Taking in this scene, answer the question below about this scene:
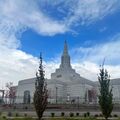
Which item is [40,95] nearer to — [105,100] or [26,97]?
[105,100]

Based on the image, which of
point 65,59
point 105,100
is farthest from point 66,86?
point 105,100

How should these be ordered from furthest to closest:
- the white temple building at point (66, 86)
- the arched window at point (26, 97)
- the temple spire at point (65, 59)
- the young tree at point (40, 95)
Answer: the temple spire at point (65, 59) → the white temple building at point (66, 86) → the arched window at point (26, 97) → the young tree at point (40, 95)

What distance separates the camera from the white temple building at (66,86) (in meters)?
114

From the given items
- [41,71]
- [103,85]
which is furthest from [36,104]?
[103,85]

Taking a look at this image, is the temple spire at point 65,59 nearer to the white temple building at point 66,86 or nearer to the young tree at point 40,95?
the white temple building at point 66,86

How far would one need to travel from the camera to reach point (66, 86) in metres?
124

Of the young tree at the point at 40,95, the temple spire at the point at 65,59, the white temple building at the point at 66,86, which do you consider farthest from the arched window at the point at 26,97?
the young tree at the point at 40,95

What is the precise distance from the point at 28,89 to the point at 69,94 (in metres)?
21.1

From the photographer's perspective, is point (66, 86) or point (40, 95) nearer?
point (40, 95)

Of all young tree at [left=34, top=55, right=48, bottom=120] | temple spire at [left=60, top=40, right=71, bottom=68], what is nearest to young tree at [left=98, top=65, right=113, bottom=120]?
young tree at [left=34, top=55, right=48, bottom=120]

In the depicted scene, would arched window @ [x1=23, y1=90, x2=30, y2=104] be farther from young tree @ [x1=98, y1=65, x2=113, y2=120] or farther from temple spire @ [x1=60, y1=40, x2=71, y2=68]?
young tree @ [x1=98, y1=65, x2=113, y2=120]

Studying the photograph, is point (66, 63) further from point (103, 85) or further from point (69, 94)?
point (103, 85)

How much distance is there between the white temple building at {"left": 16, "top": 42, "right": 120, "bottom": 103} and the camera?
114 meters

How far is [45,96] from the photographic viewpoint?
25.7 meters
